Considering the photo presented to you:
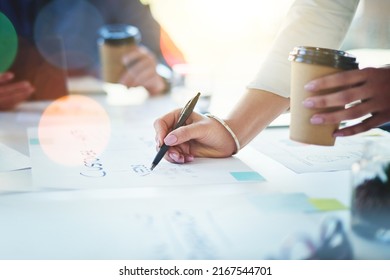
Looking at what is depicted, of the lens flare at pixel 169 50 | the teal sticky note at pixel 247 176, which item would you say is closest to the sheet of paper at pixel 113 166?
the teal sticky note at pixel 247 176

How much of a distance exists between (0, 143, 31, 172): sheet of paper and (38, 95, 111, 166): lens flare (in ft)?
0.15

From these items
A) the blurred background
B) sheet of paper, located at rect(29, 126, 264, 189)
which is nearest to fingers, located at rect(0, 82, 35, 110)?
sheet of paper, located at rect(29, 126, 264, 189)

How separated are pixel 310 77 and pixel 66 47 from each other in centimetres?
169

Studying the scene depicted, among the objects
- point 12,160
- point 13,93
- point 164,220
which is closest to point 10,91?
point 13,93

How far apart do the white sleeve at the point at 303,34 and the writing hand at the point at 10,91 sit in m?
0.77

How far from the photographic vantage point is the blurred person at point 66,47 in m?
1.46

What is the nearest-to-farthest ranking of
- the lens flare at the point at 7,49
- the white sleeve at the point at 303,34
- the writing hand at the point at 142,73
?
the white sleeve at the point at 303,34
the lens flare at the point at 7,49
the writing hand at the point at 142,73

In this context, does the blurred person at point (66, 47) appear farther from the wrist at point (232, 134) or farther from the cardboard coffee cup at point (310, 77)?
the cardboard coffee cup at point (310, 77)

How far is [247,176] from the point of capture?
758 millimetres

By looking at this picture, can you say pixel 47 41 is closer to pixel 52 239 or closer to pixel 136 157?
pixel 136 157

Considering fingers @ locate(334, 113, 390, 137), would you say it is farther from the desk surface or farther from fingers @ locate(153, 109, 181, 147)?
fingers @ locate(153, 109, 181, 147)

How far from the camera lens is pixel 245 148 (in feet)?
3.11

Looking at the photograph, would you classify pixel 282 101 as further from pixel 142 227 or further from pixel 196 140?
pixel 142 227
